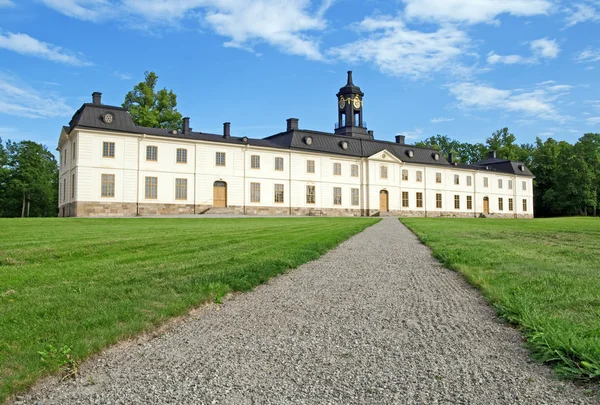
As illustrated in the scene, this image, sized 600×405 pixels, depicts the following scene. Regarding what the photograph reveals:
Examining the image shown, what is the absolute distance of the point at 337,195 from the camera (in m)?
46.0

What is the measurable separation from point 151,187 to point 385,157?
22.8 meters

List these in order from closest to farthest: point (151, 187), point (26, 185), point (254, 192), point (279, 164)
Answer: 1. point (151, 187)
2. point (254, 192)
3. point (279, 164)
4. point (26, 185)

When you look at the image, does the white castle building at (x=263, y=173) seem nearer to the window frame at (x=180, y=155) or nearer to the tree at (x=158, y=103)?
the window frame at (x=180, y=155)

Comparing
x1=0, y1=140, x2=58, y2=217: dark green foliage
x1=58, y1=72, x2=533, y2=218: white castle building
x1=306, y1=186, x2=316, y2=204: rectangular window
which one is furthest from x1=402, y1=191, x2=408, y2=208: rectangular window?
x1=0, y1=140, x2=58, y2=217: dark green foliage

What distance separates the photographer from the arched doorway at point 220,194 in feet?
128

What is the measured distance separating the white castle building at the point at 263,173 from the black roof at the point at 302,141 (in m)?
0.10

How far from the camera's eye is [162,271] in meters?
7.23

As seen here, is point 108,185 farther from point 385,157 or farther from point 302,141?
point 385,157

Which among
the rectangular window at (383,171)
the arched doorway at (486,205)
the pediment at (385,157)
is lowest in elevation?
the arched doorway at (486,205)

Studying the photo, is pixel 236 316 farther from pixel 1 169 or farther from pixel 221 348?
pixel 1 169

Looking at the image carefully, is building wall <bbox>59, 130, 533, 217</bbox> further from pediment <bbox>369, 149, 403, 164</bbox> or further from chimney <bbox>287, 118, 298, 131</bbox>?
chimney <bbox>287, 118, 298, 131</bbox>

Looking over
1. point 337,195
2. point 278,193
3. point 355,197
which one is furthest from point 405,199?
point 278,193

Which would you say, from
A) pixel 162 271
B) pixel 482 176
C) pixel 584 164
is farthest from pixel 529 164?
pixel 162 271

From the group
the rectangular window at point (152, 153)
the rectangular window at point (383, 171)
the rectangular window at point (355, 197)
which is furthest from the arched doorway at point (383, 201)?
the rectangular window at point (152, 153)
